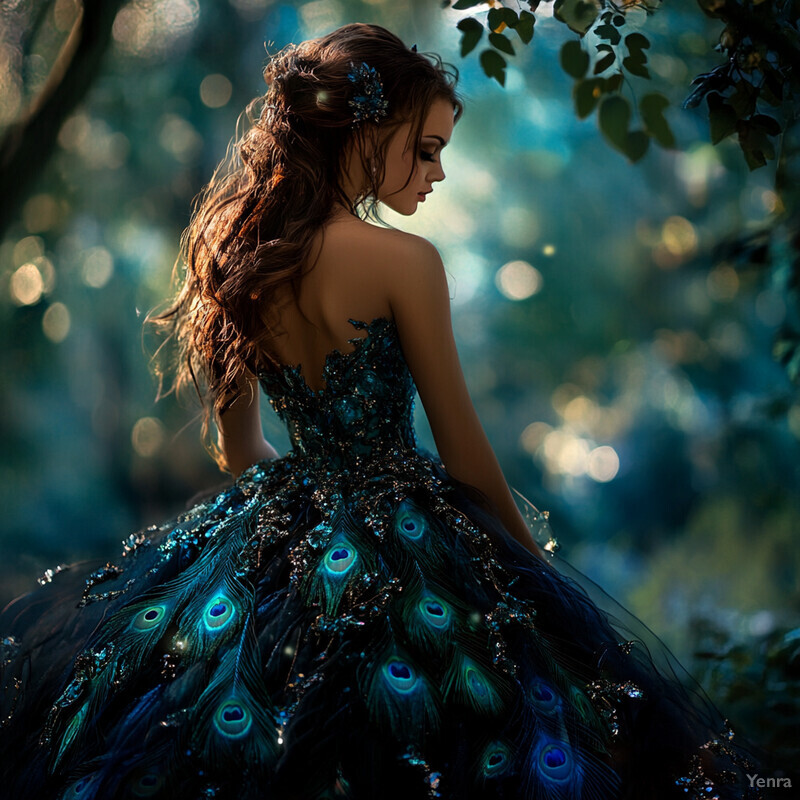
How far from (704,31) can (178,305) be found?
1792 mm

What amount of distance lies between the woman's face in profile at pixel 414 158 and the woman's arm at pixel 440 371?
0.56 feet

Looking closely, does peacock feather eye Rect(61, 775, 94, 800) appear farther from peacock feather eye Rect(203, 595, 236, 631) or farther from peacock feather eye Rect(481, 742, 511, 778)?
peacock feather eye Rect(481, 742, 511, 778)

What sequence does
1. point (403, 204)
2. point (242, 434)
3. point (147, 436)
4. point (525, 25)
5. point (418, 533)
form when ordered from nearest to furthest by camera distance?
point (418, 533) → point (525, 25) → point (403, 204) → point (242, 434) → point (147, 436)

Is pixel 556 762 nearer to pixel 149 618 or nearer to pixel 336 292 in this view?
pixel 149 618

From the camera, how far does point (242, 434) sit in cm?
130

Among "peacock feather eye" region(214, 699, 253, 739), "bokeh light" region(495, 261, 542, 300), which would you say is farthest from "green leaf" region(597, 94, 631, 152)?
"bokeh light" region(495, 261, 542, 300)

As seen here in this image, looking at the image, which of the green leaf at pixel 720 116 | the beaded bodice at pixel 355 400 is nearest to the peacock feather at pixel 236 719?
the beaded bodice at pixel 355 400

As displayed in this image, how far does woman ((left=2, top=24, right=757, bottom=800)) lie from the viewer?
2.36ft

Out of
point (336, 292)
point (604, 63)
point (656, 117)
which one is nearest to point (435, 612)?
point (336, 292)

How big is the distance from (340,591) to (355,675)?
4.2 inches

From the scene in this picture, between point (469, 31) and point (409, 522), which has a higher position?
point (469, 31)

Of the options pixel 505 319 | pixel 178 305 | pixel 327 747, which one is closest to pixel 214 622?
pixel 327 747

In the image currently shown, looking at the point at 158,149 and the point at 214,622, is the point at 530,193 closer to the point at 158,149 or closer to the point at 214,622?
the point at 158,149

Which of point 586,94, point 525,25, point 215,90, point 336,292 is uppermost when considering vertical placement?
point 215,90
